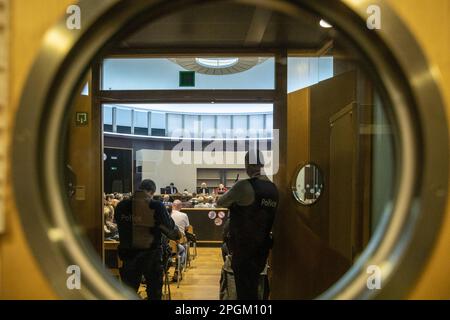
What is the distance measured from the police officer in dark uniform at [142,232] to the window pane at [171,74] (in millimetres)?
740

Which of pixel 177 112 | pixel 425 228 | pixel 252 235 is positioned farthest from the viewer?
pixel 177 112

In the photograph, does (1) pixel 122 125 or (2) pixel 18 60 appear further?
(1) pixel 122 125

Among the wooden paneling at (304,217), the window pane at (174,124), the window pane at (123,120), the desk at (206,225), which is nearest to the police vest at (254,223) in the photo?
the wooden paneling at (304,217)

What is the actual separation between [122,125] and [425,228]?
3368 millimetres

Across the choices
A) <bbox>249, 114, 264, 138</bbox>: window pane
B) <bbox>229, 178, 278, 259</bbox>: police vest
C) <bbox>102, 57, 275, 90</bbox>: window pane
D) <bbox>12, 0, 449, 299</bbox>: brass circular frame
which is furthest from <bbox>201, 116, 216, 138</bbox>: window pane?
<bbox>12, 0, 449, 299</bbox>: brass circular frame

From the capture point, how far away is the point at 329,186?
6.88 ft

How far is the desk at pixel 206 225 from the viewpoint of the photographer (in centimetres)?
522

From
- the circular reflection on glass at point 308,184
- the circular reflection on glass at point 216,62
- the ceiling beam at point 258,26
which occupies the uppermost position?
the ceiling beam at point 258,26

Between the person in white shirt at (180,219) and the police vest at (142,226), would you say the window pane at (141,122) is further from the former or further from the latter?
the police vest at (142,226)

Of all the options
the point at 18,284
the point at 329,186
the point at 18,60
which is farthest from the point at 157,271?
the point at 18,60

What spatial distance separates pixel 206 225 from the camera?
5.32 metres

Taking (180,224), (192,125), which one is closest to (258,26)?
(192,125)

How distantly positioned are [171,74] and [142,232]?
1070mm

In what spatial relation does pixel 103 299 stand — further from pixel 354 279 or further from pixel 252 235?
pixel 252 235
